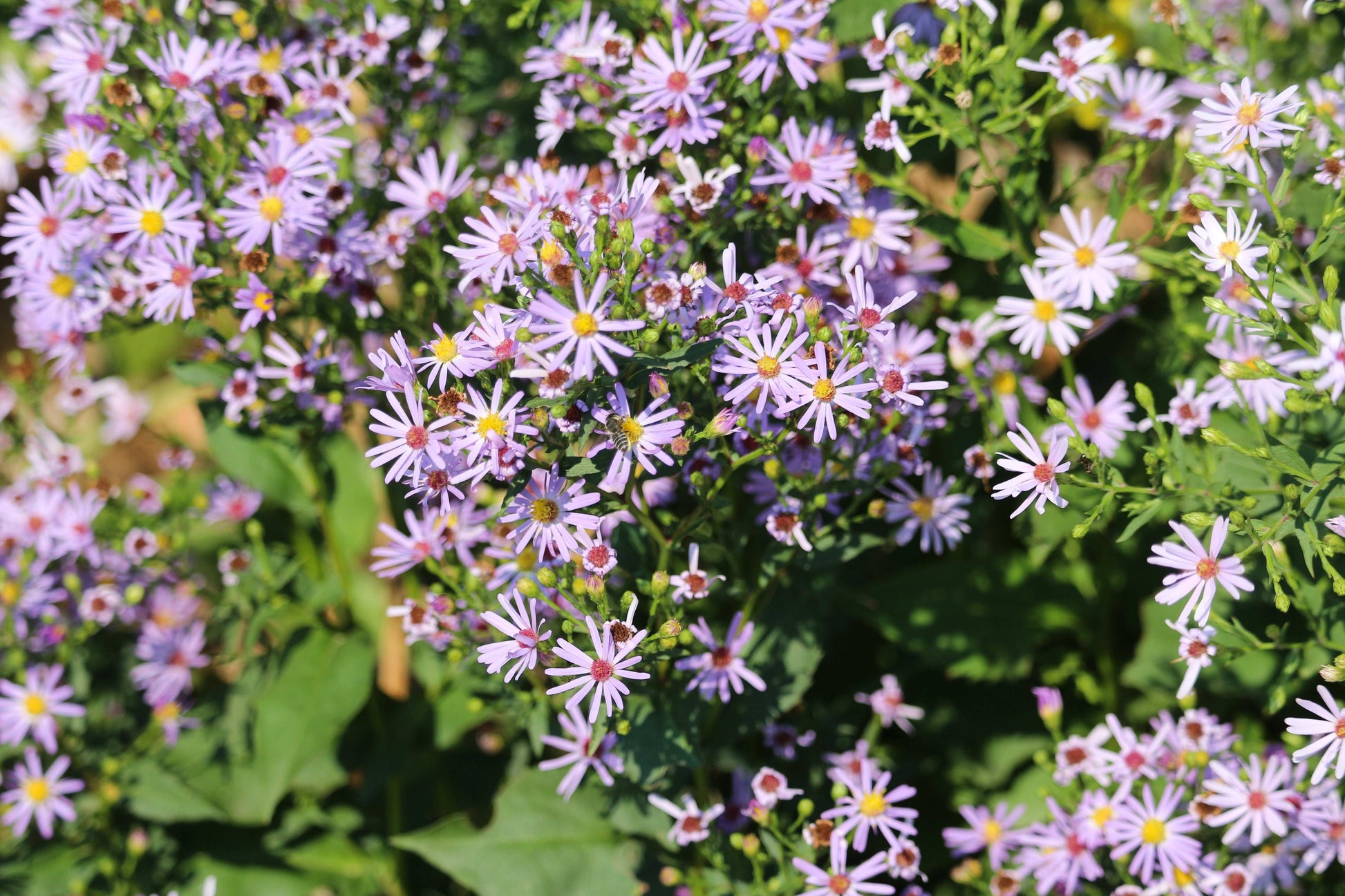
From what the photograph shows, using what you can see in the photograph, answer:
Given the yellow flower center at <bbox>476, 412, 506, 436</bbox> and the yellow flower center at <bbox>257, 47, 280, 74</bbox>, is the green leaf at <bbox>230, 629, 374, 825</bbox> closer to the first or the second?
the yellow flower center at <bbox>476, 412, 506, 436</bbox>

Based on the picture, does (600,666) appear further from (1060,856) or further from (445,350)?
(1060,856)

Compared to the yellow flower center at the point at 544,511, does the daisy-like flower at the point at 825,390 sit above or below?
above

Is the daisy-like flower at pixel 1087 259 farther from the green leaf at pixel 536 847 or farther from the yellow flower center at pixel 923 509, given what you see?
the green leaf at pixel 536 847

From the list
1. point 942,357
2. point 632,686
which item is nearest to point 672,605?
point 632,686

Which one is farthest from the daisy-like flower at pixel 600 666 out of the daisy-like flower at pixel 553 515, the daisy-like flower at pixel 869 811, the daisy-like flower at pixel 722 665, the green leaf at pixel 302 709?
the green leaf at pixel 302 709

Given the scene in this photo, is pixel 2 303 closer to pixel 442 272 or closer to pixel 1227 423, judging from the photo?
pixel 442 272

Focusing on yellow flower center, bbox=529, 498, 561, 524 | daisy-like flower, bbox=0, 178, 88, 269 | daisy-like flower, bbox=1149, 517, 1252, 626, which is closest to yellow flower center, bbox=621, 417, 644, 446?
yellow flower center, bbox=529, 498, 561, 524
